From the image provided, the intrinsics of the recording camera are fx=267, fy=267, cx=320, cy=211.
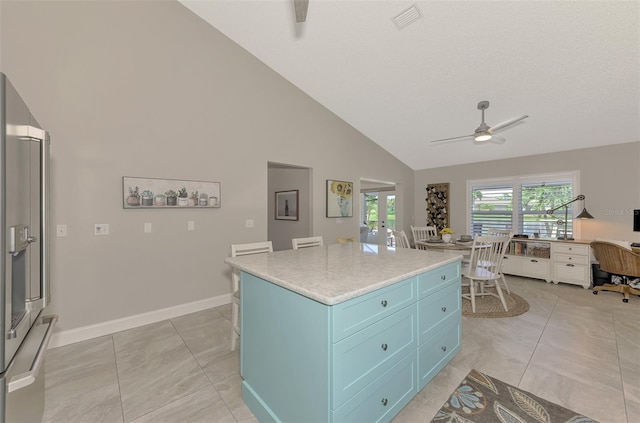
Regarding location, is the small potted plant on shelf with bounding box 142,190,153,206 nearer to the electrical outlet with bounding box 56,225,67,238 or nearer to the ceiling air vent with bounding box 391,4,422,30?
the electrical outlet with bounding box 56,225,67,238

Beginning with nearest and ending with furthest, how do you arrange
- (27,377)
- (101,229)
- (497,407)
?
(27,377) < (497,407) < (101,229)

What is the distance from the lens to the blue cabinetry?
3.99 feet

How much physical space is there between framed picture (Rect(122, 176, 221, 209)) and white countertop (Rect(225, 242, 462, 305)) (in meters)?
1.71

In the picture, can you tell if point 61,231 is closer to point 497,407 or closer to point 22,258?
point 22,258

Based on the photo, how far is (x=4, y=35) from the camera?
2281mm

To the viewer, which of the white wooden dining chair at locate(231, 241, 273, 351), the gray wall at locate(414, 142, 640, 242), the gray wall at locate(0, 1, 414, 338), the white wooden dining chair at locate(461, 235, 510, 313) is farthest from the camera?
the gray wall at locate(414, 142, 640, 242)

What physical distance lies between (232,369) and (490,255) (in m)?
3.30

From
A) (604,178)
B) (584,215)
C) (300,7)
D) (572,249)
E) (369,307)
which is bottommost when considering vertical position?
(572,249)

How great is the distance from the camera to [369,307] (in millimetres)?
1352

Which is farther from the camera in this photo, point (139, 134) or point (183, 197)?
point (183, 197)

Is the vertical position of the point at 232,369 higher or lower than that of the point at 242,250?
lower

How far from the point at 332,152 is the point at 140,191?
10.1 ft

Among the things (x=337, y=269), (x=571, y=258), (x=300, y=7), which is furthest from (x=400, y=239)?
(x=300, y=7)

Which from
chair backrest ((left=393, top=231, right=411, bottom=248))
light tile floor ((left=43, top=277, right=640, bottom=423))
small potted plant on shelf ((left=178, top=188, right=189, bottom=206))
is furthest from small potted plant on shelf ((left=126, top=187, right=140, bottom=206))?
chair backrest ((left=393, top=231, right=411, bottom=248))
